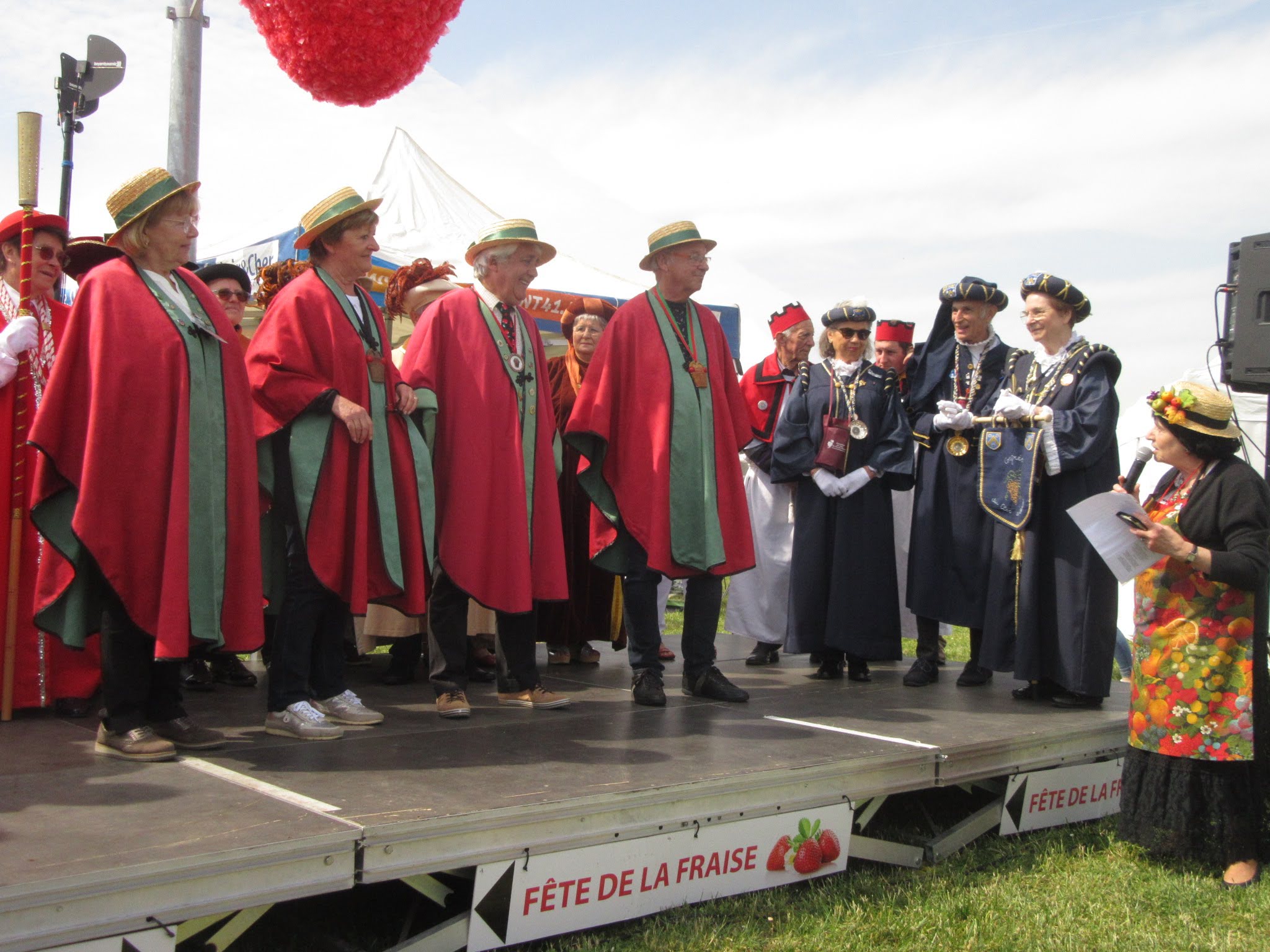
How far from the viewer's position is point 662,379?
4.54 m

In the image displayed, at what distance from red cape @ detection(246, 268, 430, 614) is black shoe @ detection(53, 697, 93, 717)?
104cm

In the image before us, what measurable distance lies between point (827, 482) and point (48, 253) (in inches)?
126

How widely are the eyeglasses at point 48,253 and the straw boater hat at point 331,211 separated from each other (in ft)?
2.97

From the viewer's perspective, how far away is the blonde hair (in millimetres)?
3363

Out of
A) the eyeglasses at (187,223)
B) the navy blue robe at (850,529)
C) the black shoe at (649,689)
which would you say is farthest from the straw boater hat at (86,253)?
the navy blue robe at (850,529)

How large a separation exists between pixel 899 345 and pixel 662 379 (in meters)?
2.16

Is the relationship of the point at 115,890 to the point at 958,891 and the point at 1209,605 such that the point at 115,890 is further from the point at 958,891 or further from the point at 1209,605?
the point at 1209,605

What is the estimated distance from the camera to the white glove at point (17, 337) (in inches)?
149

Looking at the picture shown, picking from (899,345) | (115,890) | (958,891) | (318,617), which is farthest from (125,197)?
(899,345)

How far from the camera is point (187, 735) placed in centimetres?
336

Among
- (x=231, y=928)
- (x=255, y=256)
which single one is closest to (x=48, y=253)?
(x=231, y=928)

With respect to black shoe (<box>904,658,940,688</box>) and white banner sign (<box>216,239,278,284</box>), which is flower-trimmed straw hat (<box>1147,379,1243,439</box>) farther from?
white banner sign (<box>216,239,278,284</box>)

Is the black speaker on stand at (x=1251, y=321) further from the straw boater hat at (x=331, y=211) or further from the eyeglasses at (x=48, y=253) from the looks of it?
the eyeglasses at (x=48, y=253)

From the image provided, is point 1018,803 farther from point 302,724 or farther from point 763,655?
point 302,724
